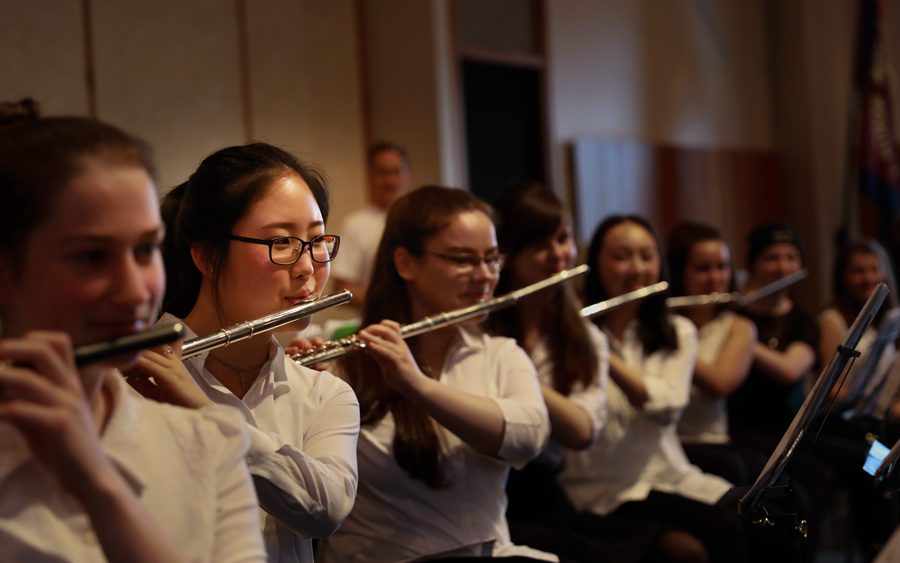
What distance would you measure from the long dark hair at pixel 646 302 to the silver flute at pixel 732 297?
197 mm

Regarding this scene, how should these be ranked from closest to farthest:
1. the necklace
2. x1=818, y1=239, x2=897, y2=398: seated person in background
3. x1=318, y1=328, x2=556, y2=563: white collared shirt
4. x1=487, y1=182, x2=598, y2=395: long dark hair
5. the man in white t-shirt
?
the necklace < x1=318, y1=328, x2=556, y2=563: white collared shirt < x1=487, y1=182, x2=598, y2=395: long dark hair < x1=818, y1=239, x2=897, y2=398: seated person in background < the man in white t-shirt

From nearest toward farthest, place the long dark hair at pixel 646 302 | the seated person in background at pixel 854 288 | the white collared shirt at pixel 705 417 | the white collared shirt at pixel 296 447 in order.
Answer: the white collared shirt at pixel 296 447 < the long dark hair at pixel 646 302 < the white collared shirt at pixel 705 417 < the seated person in background at pixel 854 288

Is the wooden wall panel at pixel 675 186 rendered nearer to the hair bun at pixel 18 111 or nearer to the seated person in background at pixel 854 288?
the seated person in background at pixel 854 288

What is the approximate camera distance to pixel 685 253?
3.47m

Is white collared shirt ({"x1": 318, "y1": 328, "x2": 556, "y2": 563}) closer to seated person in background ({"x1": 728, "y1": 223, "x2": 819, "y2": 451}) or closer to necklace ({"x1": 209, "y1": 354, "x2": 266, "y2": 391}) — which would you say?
necklace ({"x1": 209, "y1": 354, "x2": 266, "y2": 391})

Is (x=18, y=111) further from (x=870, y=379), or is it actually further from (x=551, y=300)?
(x=870, y=379)

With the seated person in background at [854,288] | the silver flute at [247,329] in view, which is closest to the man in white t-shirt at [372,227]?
the seated person in background at [854,288]

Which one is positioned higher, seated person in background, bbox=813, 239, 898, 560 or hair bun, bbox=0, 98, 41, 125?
hair bun, bbox=0, 98, 41, 125

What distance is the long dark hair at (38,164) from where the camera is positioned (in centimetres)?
86

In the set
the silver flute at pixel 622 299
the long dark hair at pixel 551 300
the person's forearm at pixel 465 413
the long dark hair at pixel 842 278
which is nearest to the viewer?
the person's forearm at pixel 465 413

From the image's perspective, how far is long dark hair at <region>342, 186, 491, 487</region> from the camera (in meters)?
1.86

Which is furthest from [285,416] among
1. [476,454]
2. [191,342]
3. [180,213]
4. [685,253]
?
[685,253]

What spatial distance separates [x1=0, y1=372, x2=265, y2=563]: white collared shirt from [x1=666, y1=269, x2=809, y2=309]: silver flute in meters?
2.36

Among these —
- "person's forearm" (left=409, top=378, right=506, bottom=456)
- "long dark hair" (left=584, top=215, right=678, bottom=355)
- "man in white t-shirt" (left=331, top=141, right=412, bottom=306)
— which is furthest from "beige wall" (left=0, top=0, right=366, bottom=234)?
"person's forearm" (left=409, top=378, right=506, bottom=456)
